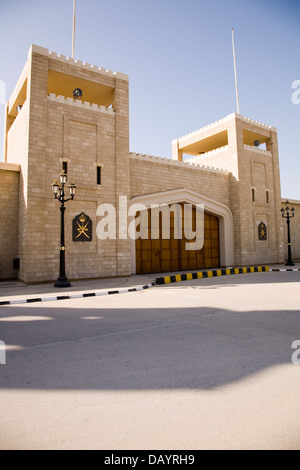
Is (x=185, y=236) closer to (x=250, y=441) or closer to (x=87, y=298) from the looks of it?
(x=87, y=298)

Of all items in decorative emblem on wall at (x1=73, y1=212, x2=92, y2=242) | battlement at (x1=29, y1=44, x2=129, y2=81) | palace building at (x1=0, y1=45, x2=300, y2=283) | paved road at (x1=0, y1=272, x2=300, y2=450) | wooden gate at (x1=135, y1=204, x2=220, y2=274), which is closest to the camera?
paved road at (x1=0, y1=272, x2=300, y2=450)

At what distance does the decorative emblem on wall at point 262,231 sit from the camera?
20.1 meters

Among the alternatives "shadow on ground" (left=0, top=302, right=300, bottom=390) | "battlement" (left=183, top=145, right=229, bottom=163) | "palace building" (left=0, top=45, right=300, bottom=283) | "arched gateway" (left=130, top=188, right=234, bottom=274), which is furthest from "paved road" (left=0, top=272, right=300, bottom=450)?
"battlement" (left=183, top=145, right=229, bottom=163)

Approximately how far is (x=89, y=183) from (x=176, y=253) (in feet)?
21.6

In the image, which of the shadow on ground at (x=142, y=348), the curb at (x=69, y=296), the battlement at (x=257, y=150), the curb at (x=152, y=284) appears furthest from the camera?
the battlement at (x=257, y=150)

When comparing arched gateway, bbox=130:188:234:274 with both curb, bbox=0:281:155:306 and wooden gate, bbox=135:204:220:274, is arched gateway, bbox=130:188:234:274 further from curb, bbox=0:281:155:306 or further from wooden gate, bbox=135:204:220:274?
curb, bbox=0:281:155:306

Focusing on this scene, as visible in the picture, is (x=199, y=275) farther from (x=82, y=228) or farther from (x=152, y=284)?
(x=82, y=228)

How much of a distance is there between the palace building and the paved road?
7130mm

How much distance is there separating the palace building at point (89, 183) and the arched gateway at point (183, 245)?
0.19 ft

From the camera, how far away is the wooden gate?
15562 millimetres

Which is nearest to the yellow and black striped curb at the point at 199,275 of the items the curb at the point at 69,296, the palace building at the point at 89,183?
the curb at the point at 69,296

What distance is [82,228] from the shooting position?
41.8 ft

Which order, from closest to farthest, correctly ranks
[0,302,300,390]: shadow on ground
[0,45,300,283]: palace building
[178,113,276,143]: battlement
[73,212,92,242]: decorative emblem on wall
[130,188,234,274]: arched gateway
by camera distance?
[0,302,300,390]: shadow on ground
[0,45,300,283]: palace building
[73,212,92,242]: decorative emblem on wall
[130,188,234,274]: arched gateway
[178,113,276,143]: battlement

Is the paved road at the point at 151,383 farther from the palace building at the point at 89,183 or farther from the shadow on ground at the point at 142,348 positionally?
the palace building at the point at 89,183
